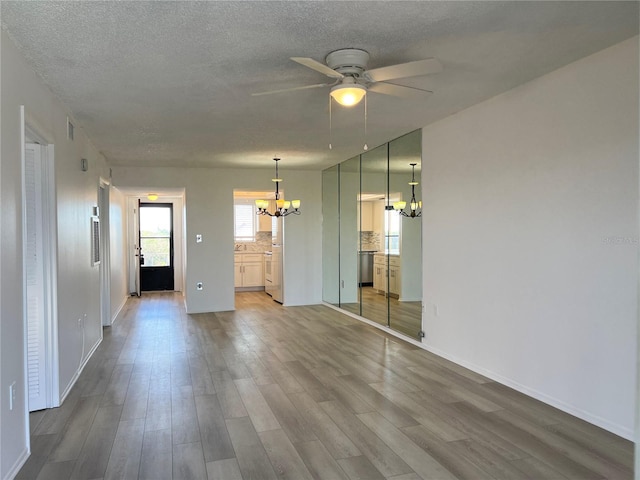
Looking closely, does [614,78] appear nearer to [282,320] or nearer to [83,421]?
[83,421]

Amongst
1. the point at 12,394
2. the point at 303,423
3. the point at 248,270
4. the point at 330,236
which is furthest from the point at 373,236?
the point at 248,270

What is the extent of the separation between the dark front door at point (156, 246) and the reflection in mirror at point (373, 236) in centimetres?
560

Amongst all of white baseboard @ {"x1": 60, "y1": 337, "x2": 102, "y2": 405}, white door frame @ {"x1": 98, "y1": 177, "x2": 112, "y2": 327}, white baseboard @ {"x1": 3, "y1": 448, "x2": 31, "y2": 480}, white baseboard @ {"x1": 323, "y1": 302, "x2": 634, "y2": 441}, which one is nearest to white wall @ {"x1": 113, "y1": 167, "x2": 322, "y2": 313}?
white door frame @ {"x1": 98, "y1": 177, "x2": 112, "y2": 327}

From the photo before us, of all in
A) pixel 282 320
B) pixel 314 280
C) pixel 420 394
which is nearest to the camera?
pixel 420 394

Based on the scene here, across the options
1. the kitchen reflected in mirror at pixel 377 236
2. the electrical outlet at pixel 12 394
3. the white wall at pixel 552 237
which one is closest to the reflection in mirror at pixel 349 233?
the kitchen reflected in mirror at pixel 377 236

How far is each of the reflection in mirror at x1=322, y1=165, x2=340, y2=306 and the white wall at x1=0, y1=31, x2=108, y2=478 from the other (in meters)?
3.94

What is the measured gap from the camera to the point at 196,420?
3170 mm

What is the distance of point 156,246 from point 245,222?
2.18 meters

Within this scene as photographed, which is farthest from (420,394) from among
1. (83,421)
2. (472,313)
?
(83,421)

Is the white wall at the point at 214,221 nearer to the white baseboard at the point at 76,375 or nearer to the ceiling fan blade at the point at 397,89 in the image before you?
the white baseboard at the point at 76,375

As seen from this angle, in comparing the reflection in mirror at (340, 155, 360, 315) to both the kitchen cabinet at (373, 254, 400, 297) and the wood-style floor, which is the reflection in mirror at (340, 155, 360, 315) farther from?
the wood-style floor

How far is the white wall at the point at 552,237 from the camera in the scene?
2.86 meters

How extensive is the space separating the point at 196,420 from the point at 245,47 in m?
2.58

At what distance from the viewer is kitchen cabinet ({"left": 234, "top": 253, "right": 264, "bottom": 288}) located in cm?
1047
